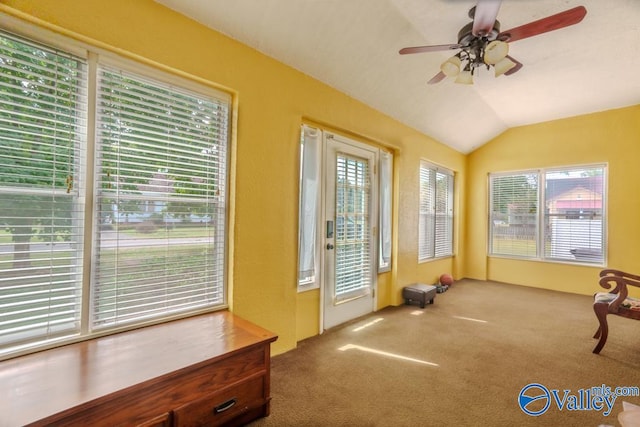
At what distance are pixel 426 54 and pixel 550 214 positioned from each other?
381 cm

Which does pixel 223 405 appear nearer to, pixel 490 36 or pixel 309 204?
pixel 309 204

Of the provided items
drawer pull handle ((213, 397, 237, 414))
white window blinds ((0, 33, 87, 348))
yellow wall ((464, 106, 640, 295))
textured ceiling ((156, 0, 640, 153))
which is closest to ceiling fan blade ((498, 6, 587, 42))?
textured ceiling ((156, 0, 640, 153))

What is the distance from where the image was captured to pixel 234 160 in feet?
7.45

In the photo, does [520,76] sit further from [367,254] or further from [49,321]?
[49,321]

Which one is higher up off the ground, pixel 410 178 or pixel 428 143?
pixel 428 143

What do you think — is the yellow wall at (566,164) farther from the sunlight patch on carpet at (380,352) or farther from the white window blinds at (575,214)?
the sunlight patch on carpet at (380,352)

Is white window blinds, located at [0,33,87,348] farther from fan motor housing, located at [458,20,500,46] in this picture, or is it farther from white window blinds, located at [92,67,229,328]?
fan motor housing, located at [458,20,500,46]

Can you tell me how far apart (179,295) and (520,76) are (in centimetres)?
421

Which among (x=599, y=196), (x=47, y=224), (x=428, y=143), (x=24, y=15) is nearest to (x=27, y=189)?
(x=47, y=224)

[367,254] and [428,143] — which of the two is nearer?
[367,254]

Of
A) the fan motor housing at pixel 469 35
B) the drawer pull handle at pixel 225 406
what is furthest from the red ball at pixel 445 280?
the drawer pull handle at pixel 225 406

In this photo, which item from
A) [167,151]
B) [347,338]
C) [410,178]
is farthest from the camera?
[410,178]

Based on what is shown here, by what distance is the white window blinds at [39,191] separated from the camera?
58.0 inches

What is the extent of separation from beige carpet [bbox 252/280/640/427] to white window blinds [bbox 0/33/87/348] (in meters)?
1.32
